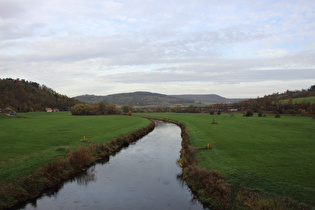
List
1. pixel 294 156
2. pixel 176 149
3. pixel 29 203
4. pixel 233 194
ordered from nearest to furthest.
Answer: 1. pixel 233 194
2. pixel 29 203
3. pixel 294 156
4. pixel 176 149

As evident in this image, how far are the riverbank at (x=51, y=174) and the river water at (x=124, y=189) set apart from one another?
29.9 inches

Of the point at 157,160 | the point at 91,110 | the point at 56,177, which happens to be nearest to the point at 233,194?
the point at 157,160

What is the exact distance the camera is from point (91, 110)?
113562 millimetres

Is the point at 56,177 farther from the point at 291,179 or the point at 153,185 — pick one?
the point at 291,179

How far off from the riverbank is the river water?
758 millimetres

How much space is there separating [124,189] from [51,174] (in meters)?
6.52

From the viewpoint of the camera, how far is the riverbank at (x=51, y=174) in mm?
14516

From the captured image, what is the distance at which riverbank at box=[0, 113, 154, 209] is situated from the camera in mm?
14516

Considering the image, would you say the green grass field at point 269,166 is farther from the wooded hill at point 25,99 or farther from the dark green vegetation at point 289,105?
the wooded hill at point 25,99

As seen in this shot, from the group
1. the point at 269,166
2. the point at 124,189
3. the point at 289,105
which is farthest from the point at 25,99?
the point at 269,166

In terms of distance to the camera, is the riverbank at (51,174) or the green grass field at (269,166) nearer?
the green grass field at (269,166)

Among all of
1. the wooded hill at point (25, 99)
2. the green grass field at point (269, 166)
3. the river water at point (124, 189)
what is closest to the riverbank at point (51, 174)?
the river water at point (124, 189)

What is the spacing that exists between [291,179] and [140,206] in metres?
10.2

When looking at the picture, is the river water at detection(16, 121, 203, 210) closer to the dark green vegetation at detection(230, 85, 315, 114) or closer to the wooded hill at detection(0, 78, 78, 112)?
the dark green vegetation at detection(230, 85, 315, 114)
